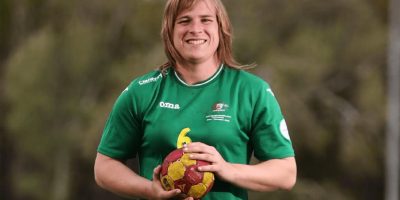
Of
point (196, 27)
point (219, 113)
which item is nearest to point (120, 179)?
point (219, 113)

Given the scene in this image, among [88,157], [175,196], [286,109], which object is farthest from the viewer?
[88,157]

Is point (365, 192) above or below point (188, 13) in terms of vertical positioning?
below

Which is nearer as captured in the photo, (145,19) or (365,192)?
(145,19)

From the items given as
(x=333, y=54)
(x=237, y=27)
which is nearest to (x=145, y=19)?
(x=237, y=27)

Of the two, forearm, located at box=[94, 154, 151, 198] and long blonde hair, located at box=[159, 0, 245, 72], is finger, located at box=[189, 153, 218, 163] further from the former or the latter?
long blonde hair, located at box=[159, 0, 245, 72]

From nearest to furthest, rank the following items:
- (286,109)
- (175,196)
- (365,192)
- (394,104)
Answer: (175,196)
(286,109)
(394,104)
(365,192)

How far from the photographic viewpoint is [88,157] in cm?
3600

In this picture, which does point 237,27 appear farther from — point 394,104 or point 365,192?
point 365,192

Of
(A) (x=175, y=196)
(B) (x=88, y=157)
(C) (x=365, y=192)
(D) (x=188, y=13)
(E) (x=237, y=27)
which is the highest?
Result: (D) (x=188, y=13)

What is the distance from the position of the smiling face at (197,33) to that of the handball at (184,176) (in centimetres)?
51

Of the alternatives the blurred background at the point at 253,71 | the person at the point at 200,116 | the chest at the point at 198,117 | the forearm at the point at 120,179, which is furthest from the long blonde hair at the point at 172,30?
the blurred background at the point at 253,71

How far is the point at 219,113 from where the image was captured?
4.69 meters

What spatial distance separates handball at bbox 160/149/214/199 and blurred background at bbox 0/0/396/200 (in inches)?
1027

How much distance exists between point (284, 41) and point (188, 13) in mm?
30168
